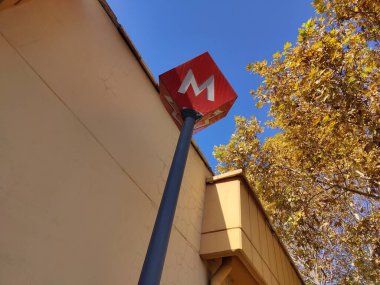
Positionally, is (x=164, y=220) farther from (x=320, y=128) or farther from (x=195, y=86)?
(x=320, y=128)

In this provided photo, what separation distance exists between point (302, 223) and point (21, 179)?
728 cm

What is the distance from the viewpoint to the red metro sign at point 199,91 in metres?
2.22

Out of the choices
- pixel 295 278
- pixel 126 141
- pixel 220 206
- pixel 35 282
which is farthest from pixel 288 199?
pixel 35 282

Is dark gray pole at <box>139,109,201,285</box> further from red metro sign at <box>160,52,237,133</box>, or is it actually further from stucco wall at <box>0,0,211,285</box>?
stucco wall at <box>0,0,211,285</box>

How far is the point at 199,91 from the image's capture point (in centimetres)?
226

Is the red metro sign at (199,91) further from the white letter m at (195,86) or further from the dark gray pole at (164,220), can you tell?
the dark gray pole at (164,220)

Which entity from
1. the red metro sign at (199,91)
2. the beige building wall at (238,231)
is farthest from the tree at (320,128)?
the red metro sign at (199,91)

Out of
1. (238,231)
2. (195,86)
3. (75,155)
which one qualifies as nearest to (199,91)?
(195,86)

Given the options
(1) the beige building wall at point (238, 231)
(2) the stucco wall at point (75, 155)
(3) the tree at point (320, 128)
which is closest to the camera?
(2) the stucco wall at point (75, 155)

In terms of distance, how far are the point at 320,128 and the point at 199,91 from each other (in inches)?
219

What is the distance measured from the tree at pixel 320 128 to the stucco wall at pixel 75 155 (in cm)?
353

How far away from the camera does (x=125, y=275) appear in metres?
2.40

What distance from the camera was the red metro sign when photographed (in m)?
2.22

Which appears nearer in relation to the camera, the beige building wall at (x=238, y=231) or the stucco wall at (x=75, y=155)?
the stucco wall at (x=75, y=155)
